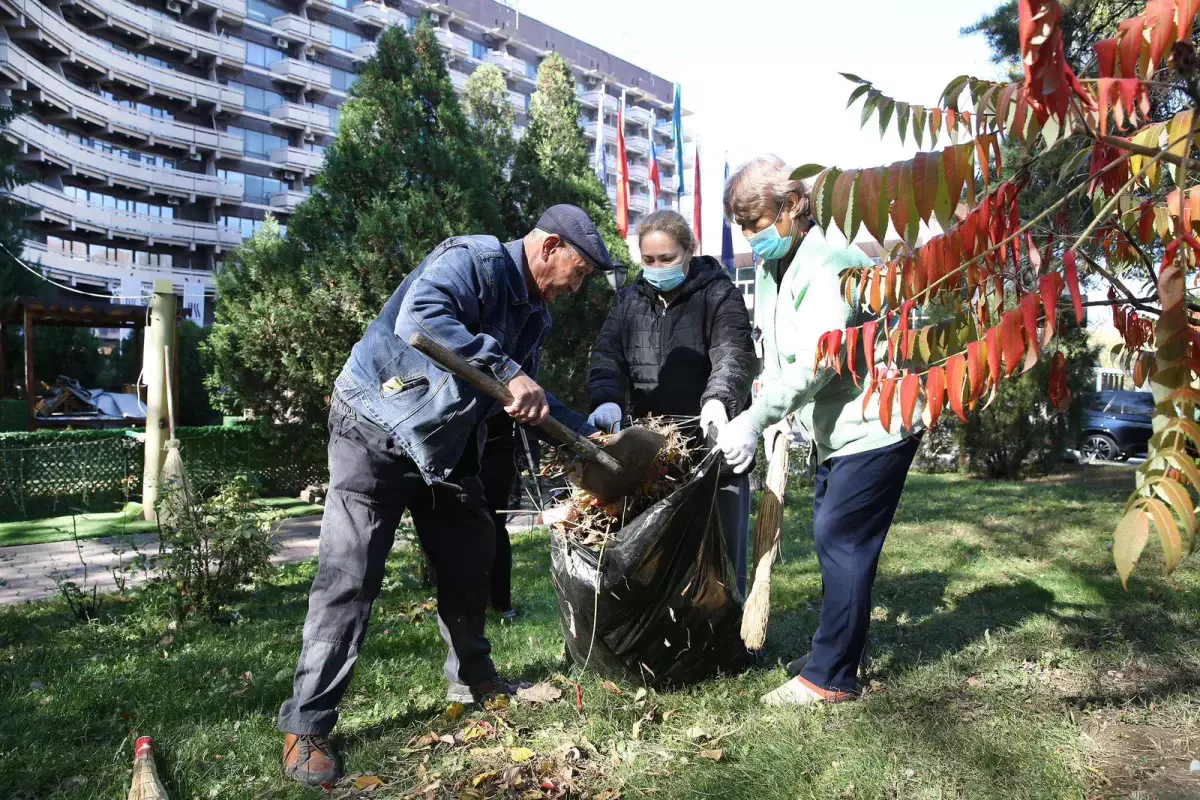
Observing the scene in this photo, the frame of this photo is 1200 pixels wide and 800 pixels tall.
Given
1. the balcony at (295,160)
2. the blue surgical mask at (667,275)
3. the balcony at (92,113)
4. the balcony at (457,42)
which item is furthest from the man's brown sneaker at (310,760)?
the balcony at (457,42)

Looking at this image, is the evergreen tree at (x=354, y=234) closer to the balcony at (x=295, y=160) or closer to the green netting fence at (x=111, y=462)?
the green netting fence at (x=111, y=462)

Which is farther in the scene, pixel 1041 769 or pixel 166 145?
pixel 166 145

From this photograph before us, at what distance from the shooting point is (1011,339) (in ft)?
4.98

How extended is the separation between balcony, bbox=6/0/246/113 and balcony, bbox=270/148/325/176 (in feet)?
8.44

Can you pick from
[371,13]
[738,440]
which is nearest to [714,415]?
[738,440]

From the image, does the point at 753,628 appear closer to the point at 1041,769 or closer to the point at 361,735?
the point at 1041,769

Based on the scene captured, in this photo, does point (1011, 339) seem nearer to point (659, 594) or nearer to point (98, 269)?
point (659, 594)

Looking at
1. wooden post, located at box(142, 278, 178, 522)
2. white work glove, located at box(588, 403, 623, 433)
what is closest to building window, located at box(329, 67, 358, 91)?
wooden post, located at box(142, 278, 178, 522)

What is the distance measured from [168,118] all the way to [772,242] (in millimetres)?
41700

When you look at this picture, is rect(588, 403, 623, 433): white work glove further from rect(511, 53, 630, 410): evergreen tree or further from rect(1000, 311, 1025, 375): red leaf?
rect(511, 53, 630, 410): evergreen tree

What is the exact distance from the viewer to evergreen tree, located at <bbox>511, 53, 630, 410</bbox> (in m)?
9.75

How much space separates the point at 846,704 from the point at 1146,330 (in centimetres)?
156

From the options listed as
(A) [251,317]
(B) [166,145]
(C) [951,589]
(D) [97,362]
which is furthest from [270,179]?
(C) [951,589]

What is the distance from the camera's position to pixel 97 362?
20859 millimetres
